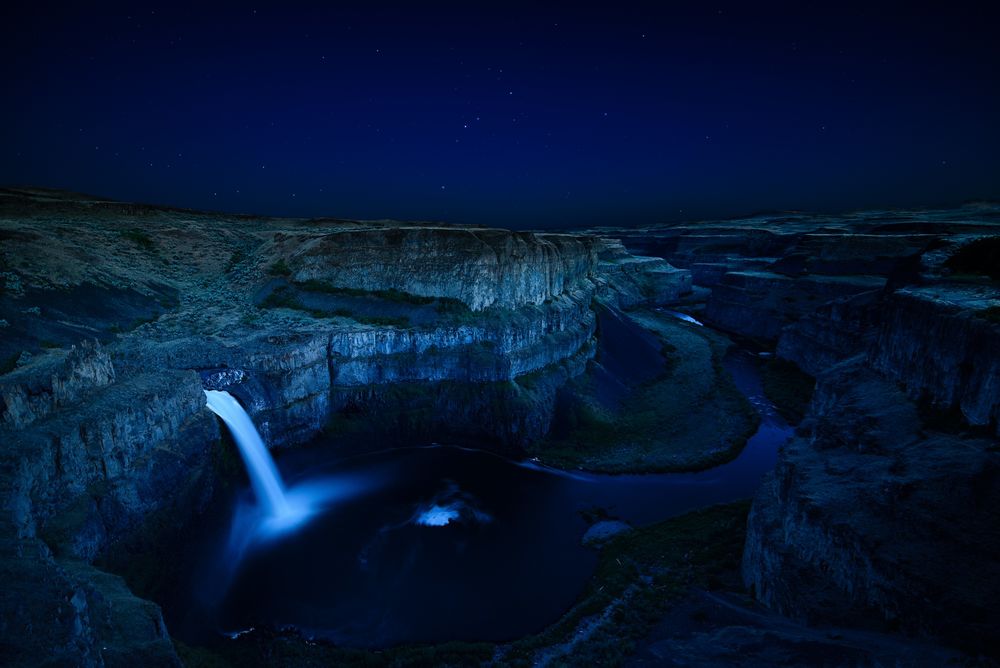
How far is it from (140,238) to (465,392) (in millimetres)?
38348

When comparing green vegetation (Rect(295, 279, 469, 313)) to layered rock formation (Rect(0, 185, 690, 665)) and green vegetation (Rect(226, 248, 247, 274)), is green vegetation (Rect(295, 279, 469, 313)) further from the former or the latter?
green vegetation (Rect(226, 248, 247, 274))

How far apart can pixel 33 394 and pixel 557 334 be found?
109 feet

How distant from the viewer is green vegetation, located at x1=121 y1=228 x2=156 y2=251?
144 ft

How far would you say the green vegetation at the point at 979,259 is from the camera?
72.2 feet

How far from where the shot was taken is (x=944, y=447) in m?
13.5

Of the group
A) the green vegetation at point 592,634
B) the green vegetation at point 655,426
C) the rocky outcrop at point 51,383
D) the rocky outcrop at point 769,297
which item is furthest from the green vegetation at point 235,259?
the rocky outcrop at point 769,297

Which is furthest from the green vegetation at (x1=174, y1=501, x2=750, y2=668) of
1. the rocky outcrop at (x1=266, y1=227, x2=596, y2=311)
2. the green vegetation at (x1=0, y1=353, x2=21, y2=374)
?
the rocky outcrop at (x1=266, y1=227, x2=596, y2=311)

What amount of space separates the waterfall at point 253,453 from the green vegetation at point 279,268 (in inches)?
714

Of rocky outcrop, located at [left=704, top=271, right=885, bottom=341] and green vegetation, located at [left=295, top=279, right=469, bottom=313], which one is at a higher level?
green vegetation, located at [left=295, top=279, right=469, bottom=313]

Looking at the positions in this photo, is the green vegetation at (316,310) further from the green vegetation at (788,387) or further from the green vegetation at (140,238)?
the green vegetation at (788,387)

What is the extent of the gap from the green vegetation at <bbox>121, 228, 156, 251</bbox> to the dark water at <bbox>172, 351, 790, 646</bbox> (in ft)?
105

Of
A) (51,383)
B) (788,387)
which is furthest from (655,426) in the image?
(51,383)

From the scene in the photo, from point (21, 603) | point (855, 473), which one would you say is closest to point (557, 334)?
point (855, 473)

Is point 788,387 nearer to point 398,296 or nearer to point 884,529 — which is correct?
point 884,529
